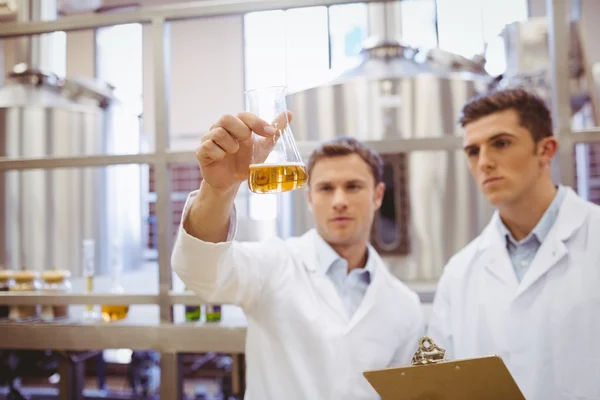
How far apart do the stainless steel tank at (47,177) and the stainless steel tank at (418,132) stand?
1.44 m

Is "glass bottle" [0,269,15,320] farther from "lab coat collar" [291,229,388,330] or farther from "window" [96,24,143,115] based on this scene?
"window" [96,24,143,115]

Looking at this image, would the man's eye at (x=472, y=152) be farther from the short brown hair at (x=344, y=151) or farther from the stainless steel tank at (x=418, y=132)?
the stainless steel tank at (x=418, y=132)

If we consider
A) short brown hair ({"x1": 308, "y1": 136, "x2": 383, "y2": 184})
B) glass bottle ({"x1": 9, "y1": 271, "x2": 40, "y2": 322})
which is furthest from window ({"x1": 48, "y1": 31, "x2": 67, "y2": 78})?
short brown hair ({"x1": 308, "y1": 136, "x2": 383, "y2": 184})

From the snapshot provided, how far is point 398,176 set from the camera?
217cm

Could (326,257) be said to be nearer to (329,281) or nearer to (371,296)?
(329,281)

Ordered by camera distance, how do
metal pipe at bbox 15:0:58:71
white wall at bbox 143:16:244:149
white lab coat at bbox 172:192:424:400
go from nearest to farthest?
white lab coat at bbox 172:192:424:400
metal pipe at bbox 15:0:58:71
white wall at bbox 143:16:244:149

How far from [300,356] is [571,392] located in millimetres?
713

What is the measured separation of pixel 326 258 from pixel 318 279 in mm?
69

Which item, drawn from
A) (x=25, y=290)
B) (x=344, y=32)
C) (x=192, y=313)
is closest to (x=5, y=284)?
(x=25, y=290)

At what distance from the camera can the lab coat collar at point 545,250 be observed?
1355 mm

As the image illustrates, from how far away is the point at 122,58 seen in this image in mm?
6664

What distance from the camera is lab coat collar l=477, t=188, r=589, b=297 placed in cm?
136

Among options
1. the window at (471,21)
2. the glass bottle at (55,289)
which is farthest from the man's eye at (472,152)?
the window at (471,21)

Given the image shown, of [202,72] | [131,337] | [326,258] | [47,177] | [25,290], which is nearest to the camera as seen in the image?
[326,258]
